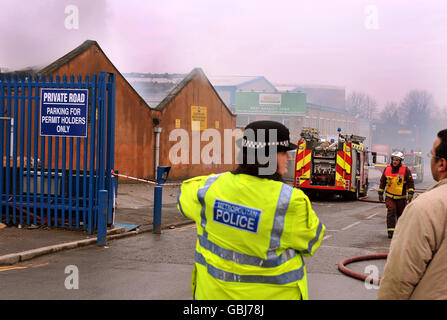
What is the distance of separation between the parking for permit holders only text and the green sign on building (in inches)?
2562

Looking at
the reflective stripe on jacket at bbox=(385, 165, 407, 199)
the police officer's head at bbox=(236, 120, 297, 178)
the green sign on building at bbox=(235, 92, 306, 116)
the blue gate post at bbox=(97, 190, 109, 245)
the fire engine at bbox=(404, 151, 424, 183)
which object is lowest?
the fire engine at bbox=(404, 151, 424, 183)

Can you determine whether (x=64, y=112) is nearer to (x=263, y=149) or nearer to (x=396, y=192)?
(x=396, y=192)

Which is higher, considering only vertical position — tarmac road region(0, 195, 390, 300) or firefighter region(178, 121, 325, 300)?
firefighter region(178, 121, 325, 300)

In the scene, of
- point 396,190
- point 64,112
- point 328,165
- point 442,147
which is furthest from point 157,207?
point 328,165

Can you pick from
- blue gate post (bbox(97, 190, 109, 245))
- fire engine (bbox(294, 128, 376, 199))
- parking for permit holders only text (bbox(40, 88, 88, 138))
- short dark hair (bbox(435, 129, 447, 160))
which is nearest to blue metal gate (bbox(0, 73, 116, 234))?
parking for permit holders only text (bbox(40, 88, 88, 138))

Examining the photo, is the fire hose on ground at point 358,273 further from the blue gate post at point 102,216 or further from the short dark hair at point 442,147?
the short dark hair at point 442,147

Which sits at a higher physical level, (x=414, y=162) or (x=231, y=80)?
(x=231, y=80)

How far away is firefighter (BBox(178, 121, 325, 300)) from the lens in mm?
2914

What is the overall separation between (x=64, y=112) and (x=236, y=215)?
808 centimetres

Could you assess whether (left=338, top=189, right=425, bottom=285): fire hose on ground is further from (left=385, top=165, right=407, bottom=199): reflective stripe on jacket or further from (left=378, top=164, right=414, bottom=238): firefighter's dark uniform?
(left=385, top=165, right=407, bottom=199): reflective stripe on jacket

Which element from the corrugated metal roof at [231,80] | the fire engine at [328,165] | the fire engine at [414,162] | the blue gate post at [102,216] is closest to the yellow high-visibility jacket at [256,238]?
the blue gate post at [102,216]

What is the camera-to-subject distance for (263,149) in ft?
9.79

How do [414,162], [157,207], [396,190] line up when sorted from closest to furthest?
[157,207]
[396,190]
[414,162]
